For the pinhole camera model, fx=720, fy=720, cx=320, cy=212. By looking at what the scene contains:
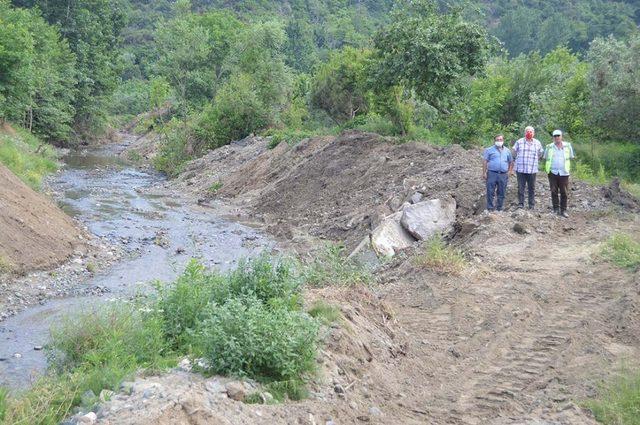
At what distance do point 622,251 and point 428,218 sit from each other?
5037 mm

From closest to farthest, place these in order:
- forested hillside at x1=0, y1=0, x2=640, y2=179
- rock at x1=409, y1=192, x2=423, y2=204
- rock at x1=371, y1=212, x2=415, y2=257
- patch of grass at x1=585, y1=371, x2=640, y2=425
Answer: patch of grass at x1=585, y1=371, x2=640, y2=425 < rock at x1=371, y1=212, x2=415, y2=257 < rock at x1=409, y1=192, x2=423, y2=204 < forested hillside at x1=0, y1=0, x2=640, y2=179

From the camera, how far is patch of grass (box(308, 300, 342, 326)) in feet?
24.7

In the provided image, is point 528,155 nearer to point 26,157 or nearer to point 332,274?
point 332,274

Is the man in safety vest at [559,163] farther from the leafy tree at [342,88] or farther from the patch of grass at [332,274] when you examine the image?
the leafy tree at [342,88]

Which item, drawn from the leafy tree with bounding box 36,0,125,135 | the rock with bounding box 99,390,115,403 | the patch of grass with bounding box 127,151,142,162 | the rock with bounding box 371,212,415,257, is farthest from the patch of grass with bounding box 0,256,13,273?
the leafy tree with bounding box 36,0,125,135

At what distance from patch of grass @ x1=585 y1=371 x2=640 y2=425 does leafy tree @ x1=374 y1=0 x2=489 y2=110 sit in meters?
17.4

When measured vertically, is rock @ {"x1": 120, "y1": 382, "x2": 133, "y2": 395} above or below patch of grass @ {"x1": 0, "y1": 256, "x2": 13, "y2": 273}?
above

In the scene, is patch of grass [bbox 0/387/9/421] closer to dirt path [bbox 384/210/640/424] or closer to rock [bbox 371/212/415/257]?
dirt path [bbox 384/210/640/424]

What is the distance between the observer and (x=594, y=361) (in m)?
7.35

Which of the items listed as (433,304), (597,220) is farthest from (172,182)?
(433,304)

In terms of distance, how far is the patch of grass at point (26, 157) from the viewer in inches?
923

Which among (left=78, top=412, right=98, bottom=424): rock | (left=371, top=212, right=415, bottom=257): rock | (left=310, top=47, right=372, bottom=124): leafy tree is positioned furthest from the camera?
(left=310, top=47, right=372, bottom=124): leafy tree

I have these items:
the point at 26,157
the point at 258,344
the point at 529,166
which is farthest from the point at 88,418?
the point at 26,157

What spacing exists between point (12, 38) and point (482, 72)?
18.0 m
